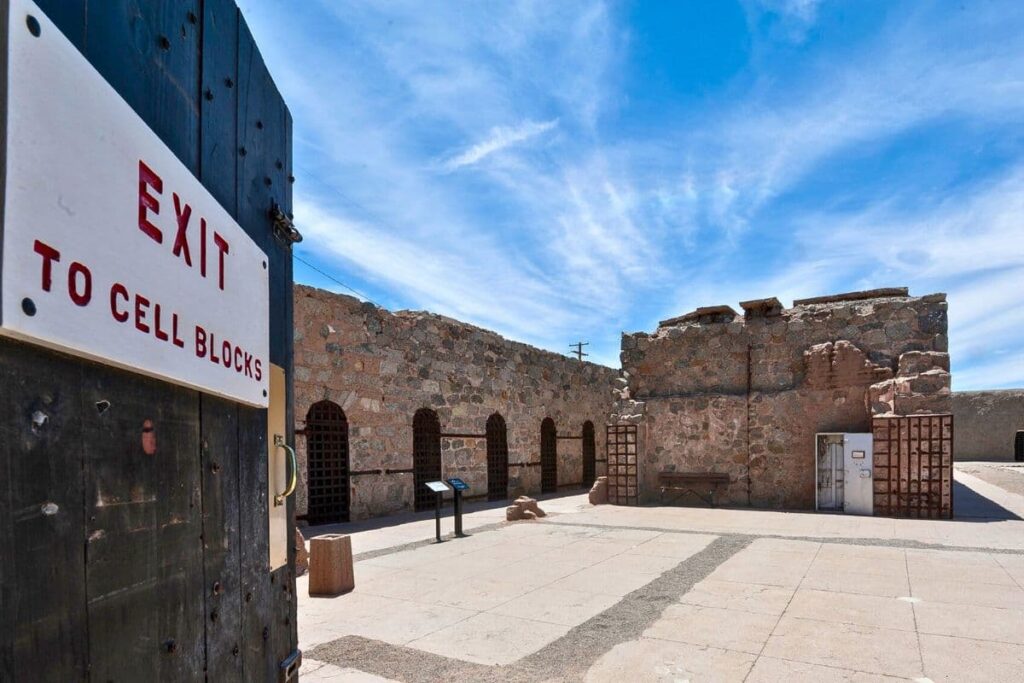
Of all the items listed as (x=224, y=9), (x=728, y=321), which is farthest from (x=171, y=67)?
(x=728, y=321)

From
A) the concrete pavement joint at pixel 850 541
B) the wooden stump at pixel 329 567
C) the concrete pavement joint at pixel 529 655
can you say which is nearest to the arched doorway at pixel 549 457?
the concrete pavement joint at pixel 850 541

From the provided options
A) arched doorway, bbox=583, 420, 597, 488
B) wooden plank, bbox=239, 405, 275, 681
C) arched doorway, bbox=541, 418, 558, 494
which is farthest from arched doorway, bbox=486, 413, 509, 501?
wooden plank, bbox=239, 405, 275, 681

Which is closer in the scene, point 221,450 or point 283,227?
point 221,450

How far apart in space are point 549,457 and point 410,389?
5.78m

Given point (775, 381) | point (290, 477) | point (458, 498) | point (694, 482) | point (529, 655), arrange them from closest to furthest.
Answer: point (290, 477) → point (529, 655) → point (458, 498) → point (775, 381) → point (694, 482)

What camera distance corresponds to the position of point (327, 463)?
967cm

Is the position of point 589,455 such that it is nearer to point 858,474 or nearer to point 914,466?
point 858,474

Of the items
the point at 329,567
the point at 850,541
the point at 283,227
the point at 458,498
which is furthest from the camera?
the point at 458,498

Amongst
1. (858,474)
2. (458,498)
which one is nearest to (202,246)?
(458,498)

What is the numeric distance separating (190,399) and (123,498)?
0.30 metres

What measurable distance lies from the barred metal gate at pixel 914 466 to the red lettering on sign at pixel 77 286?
11426mm

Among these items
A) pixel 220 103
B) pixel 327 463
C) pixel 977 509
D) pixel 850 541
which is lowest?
pixel 977 509

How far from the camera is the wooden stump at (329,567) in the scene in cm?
556

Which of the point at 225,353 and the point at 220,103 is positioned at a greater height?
the point at 220,103
